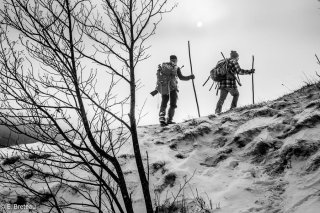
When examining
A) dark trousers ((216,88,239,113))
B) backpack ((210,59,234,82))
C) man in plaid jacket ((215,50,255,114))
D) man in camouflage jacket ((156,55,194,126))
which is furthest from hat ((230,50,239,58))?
man in camouflage jacket ((156,55,194,126))

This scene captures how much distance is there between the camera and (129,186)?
16.8ft

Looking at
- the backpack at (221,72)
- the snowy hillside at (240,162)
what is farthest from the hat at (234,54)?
the snowy hillside at (240,162)

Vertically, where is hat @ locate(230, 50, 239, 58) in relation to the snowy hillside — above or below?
above

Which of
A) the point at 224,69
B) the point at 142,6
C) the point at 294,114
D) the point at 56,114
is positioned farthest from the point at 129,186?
the point at 224,69

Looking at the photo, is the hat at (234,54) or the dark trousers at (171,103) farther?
the hat at (234,54)

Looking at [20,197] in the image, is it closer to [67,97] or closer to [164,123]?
[67,97]

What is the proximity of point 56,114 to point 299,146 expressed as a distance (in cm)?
359

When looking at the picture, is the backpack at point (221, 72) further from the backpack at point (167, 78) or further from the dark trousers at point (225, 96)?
the backpack at point (167, 78)

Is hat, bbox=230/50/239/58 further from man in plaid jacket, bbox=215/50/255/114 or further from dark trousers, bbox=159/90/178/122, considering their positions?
dark trousers, bbox=159/90/178/122

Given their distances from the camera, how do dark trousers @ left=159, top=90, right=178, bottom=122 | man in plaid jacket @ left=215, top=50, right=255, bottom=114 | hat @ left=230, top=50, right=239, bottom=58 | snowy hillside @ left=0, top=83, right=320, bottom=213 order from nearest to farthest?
snowy hillside @ left=0, top=83, right=320, bottom=213 → dark trousers @ left=159, top=90, right=178, bottom=122 → man in plaid jacket @ left=215, top=50, right=255, bottom=114 → hat @ left=230, top=50, right=239, bottom=58

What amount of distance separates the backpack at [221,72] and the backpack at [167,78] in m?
1.42

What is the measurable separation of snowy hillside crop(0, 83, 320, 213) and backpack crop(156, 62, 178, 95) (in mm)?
1321

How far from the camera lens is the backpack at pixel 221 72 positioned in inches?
338

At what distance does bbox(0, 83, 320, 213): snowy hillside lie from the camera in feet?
12.4
